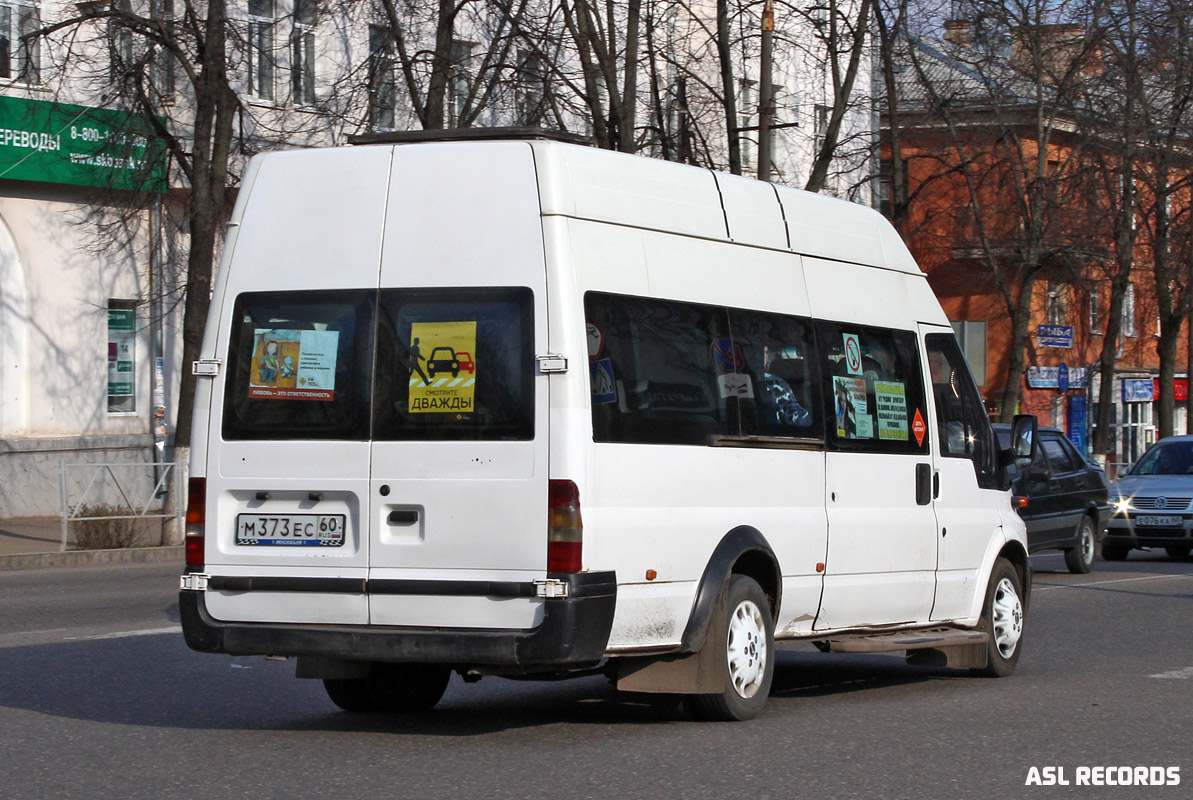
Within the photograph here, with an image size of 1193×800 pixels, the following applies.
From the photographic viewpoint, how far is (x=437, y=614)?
7164 millimetres

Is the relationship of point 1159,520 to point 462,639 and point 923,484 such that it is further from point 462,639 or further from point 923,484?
point 462,639

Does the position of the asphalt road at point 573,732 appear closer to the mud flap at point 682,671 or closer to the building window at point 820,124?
the mud flap at point 682,671

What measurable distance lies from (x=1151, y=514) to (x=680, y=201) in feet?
52.7

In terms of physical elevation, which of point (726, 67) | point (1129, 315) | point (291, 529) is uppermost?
point (726, 67)

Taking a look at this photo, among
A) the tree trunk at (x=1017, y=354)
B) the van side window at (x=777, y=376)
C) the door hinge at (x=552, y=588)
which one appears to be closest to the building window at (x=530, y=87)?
the tree trunk at (x=1017, y=354)

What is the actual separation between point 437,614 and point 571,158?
2.09m

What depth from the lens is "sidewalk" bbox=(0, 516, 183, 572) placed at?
1973 cm

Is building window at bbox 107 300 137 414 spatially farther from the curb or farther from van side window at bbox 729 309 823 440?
van side window at bbox 729 309 823 440

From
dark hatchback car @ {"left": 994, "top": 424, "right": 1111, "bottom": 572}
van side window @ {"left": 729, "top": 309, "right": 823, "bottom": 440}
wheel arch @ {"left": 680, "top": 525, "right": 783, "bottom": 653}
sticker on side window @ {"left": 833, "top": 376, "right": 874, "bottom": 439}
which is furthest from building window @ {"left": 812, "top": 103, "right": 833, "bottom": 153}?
wheel arch @ {"left": 680, "top": 525, "right": 783, "bottom": 653}

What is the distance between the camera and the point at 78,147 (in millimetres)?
25172

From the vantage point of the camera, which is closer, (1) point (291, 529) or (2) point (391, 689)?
(1) point (291, 529)

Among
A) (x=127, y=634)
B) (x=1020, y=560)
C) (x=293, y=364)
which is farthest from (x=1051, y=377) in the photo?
(x=293, y=364)

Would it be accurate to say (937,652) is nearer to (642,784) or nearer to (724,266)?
Result: (724,266)

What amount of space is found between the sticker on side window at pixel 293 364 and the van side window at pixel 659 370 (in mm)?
1197
